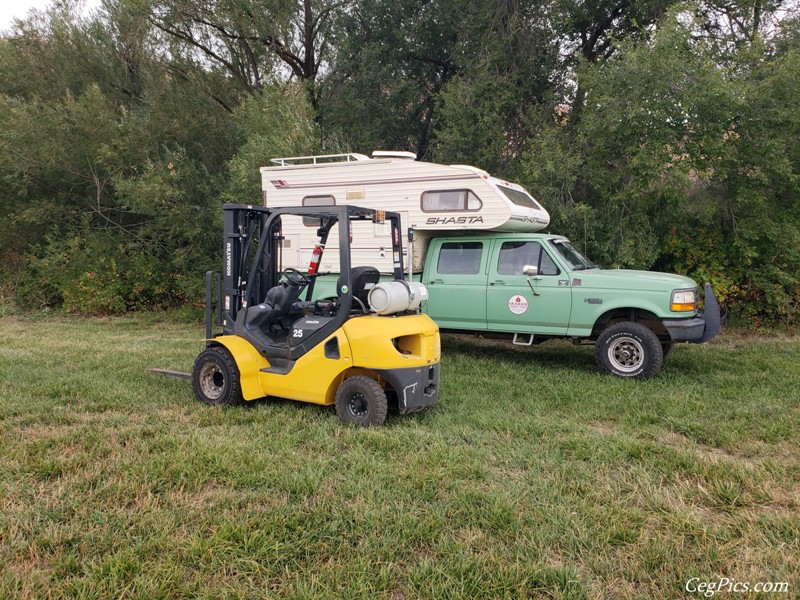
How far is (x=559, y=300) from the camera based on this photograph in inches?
320

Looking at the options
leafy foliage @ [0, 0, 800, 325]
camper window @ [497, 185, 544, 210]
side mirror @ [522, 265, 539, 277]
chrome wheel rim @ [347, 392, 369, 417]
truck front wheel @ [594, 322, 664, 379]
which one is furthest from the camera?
leafy foliage @ [0, 0, 800, 325]

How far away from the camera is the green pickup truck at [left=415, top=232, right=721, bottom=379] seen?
24.7 ft

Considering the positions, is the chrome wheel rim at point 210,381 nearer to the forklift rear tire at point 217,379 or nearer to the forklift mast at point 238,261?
the forklift rear tire at point 217,379

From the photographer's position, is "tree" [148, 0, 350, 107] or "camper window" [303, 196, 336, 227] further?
"tree" [148, 0, 350, 107]

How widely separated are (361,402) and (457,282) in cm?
379

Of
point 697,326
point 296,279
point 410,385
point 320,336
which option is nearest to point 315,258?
point 296,279

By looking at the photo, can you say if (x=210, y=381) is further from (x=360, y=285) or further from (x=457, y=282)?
(x=457, y=282)

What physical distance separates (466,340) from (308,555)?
7898mm

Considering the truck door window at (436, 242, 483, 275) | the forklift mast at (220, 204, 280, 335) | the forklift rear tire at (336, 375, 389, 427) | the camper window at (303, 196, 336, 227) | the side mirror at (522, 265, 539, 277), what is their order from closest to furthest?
1. the forklift rear tire at (336, 375, 389, 427)
2. the forklift mast at (220, 204, 280, 335)
3. the side mirror at (522, 265, 539, 277)
4. the truck door window at (436, 242, 483, 275)
5. the camper window at (303, 196, 336, 227)

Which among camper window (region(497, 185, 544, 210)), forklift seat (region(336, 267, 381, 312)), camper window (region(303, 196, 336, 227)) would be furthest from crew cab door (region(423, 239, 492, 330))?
forklift seat (region(336, 267, 381, 312))

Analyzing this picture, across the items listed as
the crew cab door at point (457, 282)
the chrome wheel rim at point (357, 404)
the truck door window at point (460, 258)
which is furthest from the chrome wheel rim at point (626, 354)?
the chrome wheel rim at point (357, 404)

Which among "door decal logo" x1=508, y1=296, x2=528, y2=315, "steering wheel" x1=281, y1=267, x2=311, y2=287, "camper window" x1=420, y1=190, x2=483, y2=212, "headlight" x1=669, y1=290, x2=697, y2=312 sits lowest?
"door decal logo" x1=508, y1=296, x2=528, y2=315

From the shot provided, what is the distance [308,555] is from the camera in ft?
10.5

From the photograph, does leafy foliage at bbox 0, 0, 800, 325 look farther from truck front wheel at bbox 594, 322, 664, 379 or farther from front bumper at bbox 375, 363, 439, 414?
front bumper at bbox 375, 363, 439, 414
